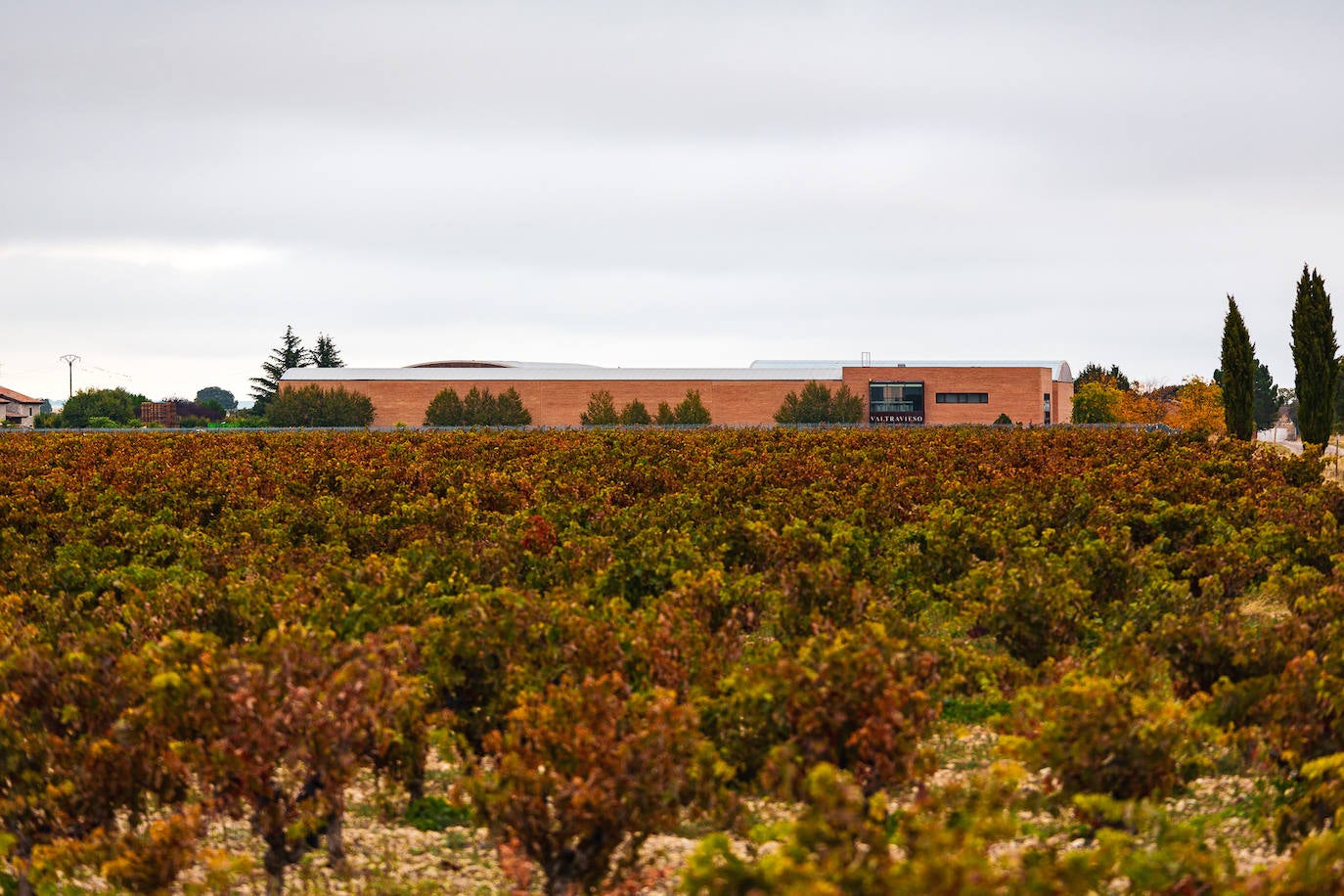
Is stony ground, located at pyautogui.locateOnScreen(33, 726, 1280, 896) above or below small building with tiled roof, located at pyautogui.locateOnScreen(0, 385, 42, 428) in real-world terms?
below

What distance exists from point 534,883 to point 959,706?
5.68 m

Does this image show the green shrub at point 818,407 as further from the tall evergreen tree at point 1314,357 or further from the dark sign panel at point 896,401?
the tall evergreen tree at point 1314,357

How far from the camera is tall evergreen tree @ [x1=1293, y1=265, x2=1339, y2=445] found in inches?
1769

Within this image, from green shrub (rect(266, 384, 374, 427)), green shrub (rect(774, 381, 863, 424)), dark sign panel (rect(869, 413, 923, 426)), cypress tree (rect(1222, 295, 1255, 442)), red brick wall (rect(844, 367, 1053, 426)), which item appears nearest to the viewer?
cypress tree (rect(1222, 295, 1255, 442))

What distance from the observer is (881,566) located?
1412 centimetres

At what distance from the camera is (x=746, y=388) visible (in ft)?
299

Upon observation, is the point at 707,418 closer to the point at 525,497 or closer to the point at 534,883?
the point at 525,497

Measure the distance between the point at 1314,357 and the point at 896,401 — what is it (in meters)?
46.6

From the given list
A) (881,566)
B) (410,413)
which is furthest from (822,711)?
(410,413)

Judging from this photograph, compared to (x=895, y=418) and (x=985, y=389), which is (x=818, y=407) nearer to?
(x=895, y=418)

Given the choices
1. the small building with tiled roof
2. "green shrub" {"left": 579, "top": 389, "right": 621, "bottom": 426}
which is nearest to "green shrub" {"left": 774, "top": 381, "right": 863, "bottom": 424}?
"green shrub" {"left": 579, "top": 389, "right": 621, "bottom": 426}

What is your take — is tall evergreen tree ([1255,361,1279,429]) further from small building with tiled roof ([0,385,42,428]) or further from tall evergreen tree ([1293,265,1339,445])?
small building with tiled roof ([0,385,42,428])

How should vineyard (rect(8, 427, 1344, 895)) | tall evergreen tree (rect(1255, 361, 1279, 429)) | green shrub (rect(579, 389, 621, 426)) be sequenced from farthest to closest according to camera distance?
tall evergreen tree (rect(1255, 361, 1279, 429))
green shrub (rect(579, 389, 621, 426))
vineyard (rect(8, 427, 1344, 895))

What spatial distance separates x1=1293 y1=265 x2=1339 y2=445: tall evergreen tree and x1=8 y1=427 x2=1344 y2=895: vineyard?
1302 inches
